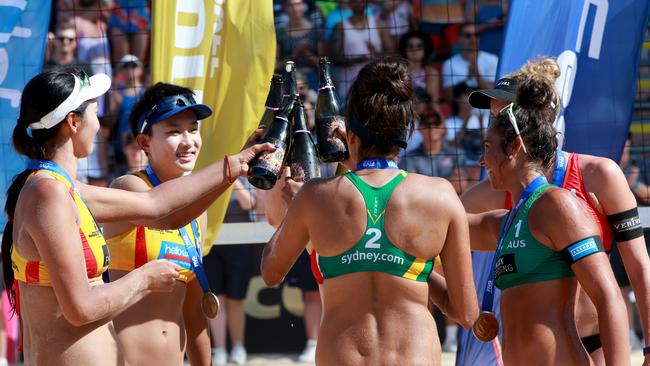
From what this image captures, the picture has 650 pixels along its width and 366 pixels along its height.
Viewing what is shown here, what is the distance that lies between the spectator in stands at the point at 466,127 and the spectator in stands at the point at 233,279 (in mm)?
2151

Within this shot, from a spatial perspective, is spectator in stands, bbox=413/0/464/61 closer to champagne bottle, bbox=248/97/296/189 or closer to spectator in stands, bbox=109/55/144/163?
spectator in stands, bbox=109/55/144/163

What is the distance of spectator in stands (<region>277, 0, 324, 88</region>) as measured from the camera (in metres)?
9.18

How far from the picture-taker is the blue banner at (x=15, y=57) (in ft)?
18.2

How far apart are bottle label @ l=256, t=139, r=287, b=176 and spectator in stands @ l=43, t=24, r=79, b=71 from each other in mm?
5975

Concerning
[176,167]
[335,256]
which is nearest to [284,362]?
[176,167]

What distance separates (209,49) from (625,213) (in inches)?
110

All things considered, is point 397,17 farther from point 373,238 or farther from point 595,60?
point 373,238

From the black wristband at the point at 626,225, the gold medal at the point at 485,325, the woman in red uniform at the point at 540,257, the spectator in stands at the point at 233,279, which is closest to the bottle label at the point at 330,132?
the woman in red uniform at the point at 540,257

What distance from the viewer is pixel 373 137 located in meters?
2.99

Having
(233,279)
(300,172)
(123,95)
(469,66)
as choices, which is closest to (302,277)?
(233,279)

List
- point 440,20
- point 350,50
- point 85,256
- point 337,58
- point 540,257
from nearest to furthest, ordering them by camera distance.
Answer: point 85,256, point 540,257, point 337,58, point 350,50, point 440,20

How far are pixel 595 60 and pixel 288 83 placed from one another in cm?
204

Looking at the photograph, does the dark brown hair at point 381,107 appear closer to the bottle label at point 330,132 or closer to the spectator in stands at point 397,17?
the bottle label at point 330,132

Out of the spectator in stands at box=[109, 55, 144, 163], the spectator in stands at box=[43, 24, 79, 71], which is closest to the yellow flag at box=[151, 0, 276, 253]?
the spectator in stands at box=[109, 55, 144, 163]
